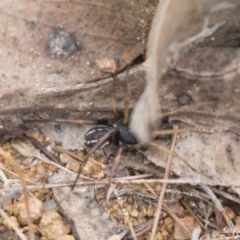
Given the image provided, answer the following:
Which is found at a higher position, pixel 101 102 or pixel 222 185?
pixel 101 102

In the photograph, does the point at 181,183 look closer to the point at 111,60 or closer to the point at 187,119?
the point at 187,119

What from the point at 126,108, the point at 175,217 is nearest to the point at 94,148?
the point at 126,108

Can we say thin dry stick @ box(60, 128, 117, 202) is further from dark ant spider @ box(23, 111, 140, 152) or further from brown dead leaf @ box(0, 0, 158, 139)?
brown dead leaf @ box(0, 0, 158, 139)

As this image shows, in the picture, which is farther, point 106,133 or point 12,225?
point 106,133

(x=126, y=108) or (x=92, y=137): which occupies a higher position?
(x=126, y=108)

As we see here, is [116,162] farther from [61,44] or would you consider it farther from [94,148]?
[61,44]

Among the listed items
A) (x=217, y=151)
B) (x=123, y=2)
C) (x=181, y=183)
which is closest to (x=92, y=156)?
(x=181, y=183)

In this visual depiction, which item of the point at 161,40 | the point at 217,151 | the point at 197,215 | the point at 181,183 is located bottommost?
the point at 197,215

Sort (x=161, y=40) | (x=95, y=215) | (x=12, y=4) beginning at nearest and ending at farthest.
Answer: (x=161, y=40) → (x=12, y=4) → (x=95, y=215)

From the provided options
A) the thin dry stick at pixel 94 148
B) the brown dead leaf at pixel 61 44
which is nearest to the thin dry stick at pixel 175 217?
the thin dry stick at pixel 94 148

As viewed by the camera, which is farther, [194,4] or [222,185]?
[222,185]

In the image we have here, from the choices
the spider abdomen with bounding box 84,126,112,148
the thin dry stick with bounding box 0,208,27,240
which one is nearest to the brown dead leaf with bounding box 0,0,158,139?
the spider abdomen with bounding box 84,126,112,148
